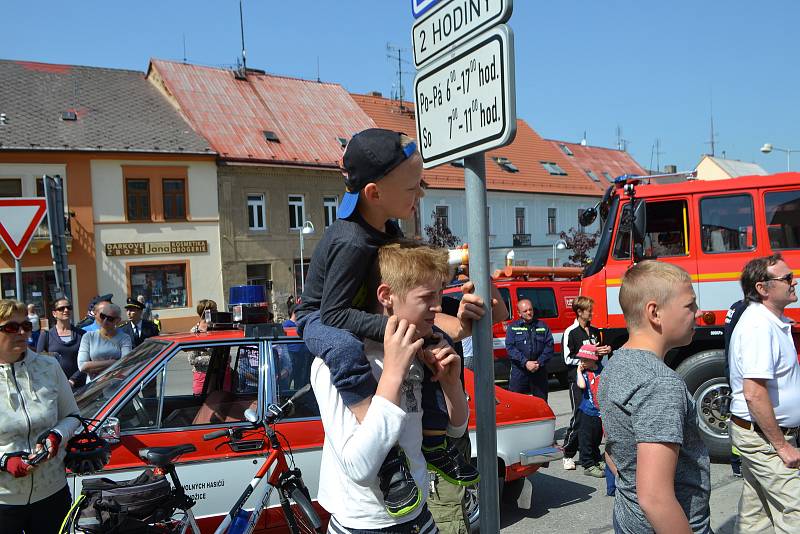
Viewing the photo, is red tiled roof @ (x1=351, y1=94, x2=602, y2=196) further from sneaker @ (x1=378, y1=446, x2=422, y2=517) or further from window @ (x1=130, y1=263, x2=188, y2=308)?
sneaker @ (x1=378, y1=446, x2=422, y2=517)

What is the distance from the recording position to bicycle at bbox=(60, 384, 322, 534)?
3254 mm

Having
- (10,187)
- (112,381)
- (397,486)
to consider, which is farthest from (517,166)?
(397,486)

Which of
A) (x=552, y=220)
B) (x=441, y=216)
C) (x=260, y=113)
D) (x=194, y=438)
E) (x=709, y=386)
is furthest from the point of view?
(x=552, y=220)

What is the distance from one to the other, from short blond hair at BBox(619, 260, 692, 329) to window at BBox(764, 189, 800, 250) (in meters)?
5.63

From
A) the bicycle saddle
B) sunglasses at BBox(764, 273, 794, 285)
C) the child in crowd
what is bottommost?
the child in crowd

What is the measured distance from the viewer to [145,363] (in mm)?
4562

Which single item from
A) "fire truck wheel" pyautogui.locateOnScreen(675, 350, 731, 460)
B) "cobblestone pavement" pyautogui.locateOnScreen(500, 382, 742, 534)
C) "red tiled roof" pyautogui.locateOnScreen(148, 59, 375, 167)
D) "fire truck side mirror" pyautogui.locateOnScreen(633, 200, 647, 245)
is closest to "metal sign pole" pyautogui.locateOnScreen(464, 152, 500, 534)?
"cobblestone pavement" pyautogui.locateOnScreen(500, 382, 742, 534)

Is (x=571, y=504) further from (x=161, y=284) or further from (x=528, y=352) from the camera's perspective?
(x=161, y=284)

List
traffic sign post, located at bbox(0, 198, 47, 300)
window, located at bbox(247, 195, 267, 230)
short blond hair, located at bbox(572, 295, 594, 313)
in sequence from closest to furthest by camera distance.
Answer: traffic sign post, located at bbox(0, 198, 47, 300) → short blond hair, located at bbox(572, 295, 594, 313) → window, located at bbox(247, 195, 267, 230)

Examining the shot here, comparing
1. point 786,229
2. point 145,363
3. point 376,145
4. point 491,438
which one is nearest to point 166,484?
point 145,363

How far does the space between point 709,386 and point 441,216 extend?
27115 mm

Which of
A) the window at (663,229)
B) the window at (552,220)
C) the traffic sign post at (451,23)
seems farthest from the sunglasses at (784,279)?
the window at (552,220)

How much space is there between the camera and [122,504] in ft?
10.8

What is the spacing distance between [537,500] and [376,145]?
4955 mm
